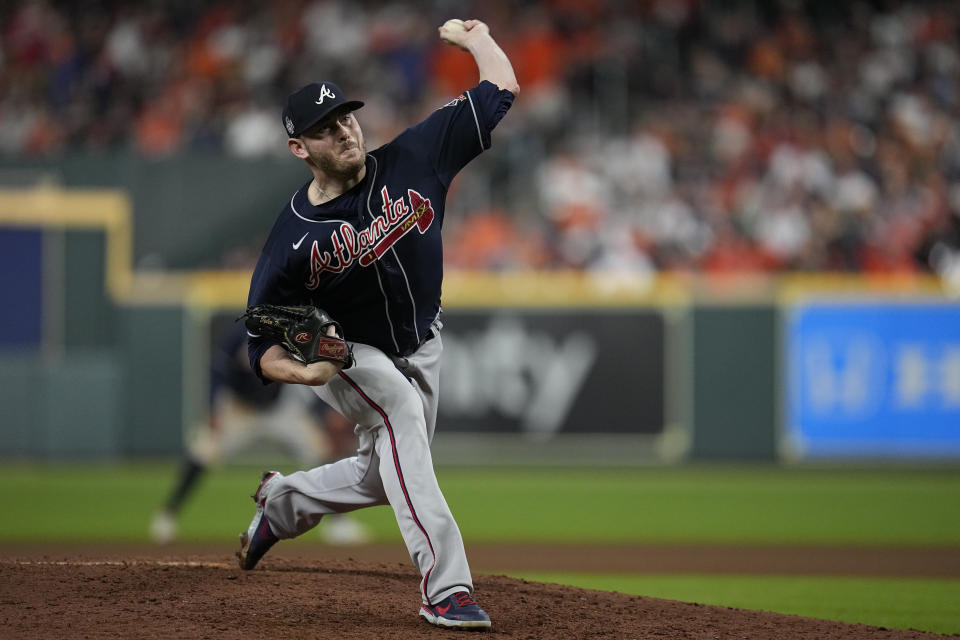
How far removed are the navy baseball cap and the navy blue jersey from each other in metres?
0.30

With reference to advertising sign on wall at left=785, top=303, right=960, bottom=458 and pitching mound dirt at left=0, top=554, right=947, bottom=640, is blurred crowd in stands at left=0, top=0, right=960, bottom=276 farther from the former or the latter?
pitching mound dirt at left=0, top=554, right=947, bottom=640

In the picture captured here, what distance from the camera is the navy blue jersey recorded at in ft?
15.5

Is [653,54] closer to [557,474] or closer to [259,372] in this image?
[557,474]

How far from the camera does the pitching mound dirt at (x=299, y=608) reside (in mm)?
4562

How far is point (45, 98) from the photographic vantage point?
1700cm

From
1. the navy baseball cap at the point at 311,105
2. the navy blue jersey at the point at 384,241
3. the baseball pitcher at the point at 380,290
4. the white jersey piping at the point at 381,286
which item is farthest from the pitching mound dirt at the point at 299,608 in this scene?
the navy baseball cap at the point at 311,105

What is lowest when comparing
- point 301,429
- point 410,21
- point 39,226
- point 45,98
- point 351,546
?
point 351,546

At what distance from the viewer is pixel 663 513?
10.9 m

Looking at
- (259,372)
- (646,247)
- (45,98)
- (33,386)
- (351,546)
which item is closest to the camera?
(259,372)

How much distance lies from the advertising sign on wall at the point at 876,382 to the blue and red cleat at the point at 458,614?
10188 millimetres

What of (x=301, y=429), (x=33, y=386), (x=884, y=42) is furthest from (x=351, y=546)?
(x=884, y=42)

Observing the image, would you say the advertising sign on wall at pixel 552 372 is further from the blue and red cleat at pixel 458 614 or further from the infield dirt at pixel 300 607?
the blue and red cleat at pixel 458 614

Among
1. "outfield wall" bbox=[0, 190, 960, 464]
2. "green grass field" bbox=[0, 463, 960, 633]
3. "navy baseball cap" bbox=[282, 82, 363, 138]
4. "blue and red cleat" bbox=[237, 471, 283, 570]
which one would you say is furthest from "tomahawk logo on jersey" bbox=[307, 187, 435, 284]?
"outfield wall" bbox=[0, 190, 960, 464]

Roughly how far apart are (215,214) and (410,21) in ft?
12.9
